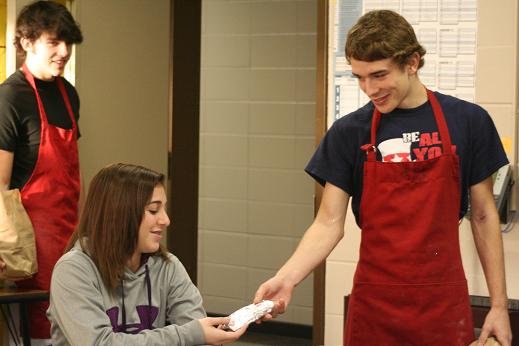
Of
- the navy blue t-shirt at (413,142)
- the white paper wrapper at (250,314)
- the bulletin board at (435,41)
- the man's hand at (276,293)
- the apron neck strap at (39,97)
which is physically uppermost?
the bulletin board at (435,41)

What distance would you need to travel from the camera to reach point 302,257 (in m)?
2.44

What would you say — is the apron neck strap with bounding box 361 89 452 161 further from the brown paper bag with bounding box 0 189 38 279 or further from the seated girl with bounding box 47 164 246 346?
the brown paper bag with bounding box 0 189 38 279

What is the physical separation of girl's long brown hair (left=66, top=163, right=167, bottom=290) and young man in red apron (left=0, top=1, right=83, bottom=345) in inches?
36.9

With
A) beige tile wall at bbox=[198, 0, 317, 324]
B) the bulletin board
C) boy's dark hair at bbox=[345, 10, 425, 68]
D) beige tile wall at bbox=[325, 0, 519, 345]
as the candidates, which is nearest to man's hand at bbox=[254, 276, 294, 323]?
boy's dark hair at bbox=[345, 10, 425, 68]

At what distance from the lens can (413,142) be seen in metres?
2.34

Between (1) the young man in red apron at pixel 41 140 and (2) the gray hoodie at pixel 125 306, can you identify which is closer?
(2) the gray hoodie at pixel 125 306

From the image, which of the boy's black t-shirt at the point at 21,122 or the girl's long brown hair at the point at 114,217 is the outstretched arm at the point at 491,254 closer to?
the girl's long brown hair at the point at 114,217

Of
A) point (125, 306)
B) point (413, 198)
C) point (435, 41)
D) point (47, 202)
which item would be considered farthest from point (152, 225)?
point (435, 41)

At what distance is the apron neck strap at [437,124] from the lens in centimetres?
231

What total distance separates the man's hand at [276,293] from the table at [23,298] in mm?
992

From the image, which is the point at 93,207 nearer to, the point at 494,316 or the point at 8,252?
the point at 8,252

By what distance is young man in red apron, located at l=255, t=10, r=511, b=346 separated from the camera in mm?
2281

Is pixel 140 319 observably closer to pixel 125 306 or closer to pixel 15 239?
pixel 125 306

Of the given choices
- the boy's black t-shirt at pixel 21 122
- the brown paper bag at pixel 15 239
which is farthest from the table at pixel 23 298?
the boy's black t-shirt at pixel 21 122
